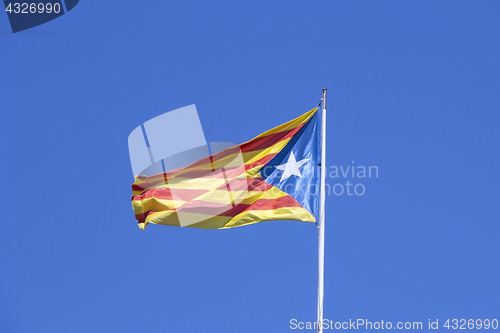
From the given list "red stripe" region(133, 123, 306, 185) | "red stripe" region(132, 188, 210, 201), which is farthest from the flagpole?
"red stripe" region(132, 188, 210, 201)

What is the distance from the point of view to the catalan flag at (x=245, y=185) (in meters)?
25.3

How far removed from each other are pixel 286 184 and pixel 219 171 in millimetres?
2595

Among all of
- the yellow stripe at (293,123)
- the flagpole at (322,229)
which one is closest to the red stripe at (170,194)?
the yellow stripe at (293,123)

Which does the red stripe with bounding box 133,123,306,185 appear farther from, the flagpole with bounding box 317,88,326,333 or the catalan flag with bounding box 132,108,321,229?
the flagpole with bounding box 317,88,326,333

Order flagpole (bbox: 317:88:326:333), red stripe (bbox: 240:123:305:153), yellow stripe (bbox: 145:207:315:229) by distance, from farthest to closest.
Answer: red stripe (bbox: 240:123:305:153) < yellow stripe (bbox: 145:207:315:229) < flagpole (bbox: 317:88:326:333)

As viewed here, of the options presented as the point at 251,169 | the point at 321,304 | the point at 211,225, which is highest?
the point at 251,169

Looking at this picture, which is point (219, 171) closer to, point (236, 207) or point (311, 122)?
point (236, 207)

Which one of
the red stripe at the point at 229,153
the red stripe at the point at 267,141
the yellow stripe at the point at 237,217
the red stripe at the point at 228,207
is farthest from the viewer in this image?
the red stripe at the point at 229,153

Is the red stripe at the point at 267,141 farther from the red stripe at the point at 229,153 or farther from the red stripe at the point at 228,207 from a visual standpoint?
the red stripe at the point at 228,207

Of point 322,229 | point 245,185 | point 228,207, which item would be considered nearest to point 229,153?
point 245,185

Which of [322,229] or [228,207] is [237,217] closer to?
[228,207]

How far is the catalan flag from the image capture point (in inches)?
997

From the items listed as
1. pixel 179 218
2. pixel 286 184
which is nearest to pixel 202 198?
pixel 179 218

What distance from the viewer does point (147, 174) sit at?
2783 cm
